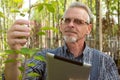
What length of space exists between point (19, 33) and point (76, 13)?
1.82 metres

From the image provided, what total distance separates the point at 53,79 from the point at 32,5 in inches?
13.6

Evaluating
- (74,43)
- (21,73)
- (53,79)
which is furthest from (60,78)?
(74,43)

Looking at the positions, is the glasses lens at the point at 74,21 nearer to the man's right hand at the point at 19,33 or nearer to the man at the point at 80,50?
the man at the point at 80,50

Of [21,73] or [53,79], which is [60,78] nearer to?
[53,79]

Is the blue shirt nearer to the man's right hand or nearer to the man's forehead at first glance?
the man's forehead

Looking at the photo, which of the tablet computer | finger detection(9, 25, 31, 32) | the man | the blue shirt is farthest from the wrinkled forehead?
finger detection(9, 25, 31, 32)

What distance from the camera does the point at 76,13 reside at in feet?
9.90

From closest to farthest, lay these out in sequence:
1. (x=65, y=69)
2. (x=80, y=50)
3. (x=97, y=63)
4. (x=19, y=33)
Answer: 1. (x=19, y=33)
2. (x=65, y=69)
3. (x=97, y=63)
4. (x=80, y=50)

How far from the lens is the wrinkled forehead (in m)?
2.96

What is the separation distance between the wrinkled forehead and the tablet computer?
1599 mm

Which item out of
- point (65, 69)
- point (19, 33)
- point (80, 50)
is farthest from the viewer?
point (80, 50)

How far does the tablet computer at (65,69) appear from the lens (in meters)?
1.32

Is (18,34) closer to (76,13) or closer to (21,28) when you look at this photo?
(21,28)

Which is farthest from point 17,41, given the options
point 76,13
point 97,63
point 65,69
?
point 76,13
